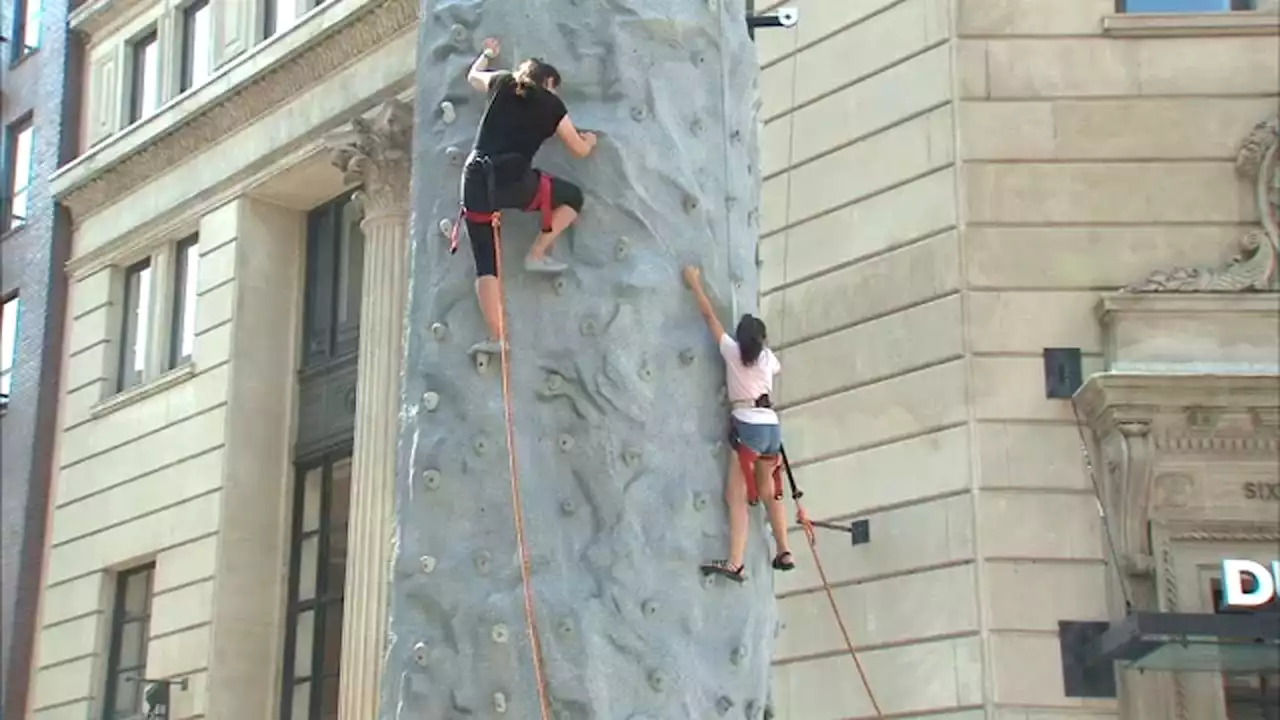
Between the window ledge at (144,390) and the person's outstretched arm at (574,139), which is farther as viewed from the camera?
the window ledge at (144,390)

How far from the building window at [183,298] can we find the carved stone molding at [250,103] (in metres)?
1.35

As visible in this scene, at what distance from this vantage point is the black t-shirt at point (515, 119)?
8.75 meters

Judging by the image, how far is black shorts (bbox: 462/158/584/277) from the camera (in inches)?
344

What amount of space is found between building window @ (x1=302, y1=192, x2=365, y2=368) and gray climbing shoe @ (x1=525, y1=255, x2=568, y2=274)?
56.1 ft

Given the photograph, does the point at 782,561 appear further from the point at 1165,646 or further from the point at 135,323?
the point at 135,323

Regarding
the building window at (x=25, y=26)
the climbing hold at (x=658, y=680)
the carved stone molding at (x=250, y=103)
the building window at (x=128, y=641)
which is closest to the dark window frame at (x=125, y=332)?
the carved stone molding at (x=250, y=103)

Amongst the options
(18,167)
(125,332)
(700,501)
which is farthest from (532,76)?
(18,167)

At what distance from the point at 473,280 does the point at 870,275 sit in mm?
8928

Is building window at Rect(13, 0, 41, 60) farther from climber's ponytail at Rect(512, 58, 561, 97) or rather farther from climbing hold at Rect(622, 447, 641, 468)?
climbing hold at Rect(622, 447, 641, 468)

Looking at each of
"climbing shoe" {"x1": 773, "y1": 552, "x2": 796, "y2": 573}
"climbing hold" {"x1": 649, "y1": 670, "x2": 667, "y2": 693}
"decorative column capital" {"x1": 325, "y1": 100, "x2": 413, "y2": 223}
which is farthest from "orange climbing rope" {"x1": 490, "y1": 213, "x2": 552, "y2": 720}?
"decorative column capital" {"x1": 325, "y1": 100, "x2": 413, "y2": 223}

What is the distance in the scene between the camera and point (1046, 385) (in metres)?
16.4

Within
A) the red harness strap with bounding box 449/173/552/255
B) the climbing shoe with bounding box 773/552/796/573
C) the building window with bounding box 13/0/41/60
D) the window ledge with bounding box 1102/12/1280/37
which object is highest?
the building window with bounding box 13/0/41/60

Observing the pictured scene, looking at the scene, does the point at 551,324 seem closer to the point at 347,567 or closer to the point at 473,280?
the point at 473,280

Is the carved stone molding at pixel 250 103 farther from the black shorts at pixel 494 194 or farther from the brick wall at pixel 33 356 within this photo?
the black shorts at pixel 494 194
